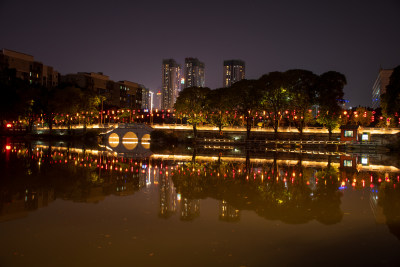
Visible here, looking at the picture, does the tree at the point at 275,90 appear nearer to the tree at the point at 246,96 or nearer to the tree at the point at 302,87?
the tree at the point at 302,87

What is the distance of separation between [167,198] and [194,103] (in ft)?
188

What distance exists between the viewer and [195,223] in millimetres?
9969

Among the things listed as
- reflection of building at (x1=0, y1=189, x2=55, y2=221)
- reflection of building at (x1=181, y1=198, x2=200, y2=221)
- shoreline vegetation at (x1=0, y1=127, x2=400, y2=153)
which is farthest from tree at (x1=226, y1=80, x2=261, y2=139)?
reflection of building at (x1=0, y1=189, x2=55, y2=221)

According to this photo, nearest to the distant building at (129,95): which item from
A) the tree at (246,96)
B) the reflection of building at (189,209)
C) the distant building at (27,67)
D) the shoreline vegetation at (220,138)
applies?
the distant building at (27,67)

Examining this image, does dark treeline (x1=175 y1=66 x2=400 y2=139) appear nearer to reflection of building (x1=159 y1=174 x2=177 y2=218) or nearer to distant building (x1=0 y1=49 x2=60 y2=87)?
reflection of building (x1=159 y1=174 x2=177 y2=218)

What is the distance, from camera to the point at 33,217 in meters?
10.3

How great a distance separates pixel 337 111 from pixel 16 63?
298ft

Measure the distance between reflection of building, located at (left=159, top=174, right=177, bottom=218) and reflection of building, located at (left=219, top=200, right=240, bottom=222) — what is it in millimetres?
1575

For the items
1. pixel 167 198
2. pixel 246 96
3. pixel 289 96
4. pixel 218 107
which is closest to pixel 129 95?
pixel 218 107

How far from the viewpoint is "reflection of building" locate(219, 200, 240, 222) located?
34.1 ft

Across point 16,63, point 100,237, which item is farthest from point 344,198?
point 16,63

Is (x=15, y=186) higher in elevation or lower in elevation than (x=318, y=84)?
lower

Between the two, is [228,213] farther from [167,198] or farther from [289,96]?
[289,96]

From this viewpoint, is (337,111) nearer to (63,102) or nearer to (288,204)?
(288,204)
